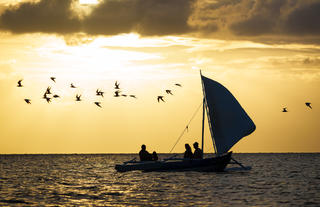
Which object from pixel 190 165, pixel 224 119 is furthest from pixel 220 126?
pixel 190 165

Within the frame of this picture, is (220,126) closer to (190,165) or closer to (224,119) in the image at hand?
(224,119)

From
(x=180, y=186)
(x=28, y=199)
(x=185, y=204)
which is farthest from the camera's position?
(x=180, y=186)

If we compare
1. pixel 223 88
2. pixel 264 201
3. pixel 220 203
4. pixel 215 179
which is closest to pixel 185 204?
pixel 220 203

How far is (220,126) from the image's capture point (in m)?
48.8

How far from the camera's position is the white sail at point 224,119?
4841 centimetres

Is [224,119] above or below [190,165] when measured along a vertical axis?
above

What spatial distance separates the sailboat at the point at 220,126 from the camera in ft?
159

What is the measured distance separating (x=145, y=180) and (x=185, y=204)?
55.6ft

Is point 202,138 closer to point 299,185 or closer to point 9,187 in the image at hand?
point 299,185

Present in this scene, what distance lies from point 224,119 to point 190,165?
5267mm

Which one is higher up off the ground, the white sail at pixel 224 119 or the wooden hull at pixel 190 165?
the white sail at pixel 224 119

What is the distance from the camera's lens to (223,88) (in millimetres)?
49750

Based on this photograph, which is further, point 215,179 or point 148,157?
point 148,157

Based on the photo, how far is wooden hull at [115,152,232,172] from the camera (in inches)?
1916
